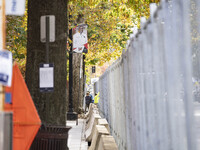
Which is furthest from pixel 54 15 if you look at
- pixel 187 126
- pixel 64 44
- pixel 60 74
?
pixel 187 126

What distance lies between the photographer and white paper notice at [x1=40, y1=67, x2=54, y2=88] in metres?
7.14

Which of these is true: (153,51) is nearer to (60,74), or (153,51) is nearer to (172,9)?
(172,9)

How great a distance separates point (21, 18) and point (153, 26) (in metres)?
16.3

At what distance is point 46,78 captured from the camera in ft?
23.5

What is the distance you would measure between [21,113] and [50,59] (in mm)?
3030

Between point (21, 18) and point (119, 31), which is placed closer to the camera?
point (21, 18)

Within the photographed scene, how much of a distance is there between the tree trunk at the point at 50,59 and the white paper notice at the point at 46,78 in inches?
4.0

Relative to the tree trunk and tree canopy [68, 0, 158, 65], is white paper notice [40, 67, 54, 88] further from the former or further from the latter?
tree canopy [68, 0, 158, 65]

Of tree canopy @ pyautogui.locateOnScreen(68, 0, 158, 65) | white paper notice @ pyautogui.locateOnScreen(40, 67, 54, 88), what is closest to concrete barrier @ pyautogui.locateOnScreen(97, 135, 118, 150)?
white paper notice @ pyautogui.locateOnScreen(40, 67, 54, 88)

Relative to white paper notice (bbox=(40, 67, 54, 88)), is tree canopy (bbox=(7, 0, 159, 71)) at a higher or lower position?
higher

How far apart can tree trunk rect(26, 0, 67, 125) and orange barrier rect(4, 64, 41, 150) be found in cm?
279

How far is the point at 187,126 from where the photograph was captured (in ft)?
11.3

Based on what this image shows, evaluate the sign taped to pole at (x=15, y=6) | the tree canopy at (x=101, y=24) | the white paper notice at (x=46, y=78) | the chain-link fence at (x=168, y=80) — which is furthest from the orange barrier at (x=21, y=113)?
the tree canopy at (x=101, y=24)

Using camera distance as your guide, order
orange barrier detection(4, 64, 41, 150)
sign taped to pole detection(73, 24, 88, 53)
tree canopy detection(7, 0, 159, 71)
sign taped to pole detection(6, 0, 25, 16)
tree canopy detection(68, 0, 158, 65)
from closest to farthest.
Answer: orange barrier detection(4, 64, 41, 150), sign taped to pole detection(6, 0, 25, 16), tree canopy detection(7, 0, 159, 71), sign taped to pole detection(73, 24, 88, 53), tree canopy detection(68, 0, 158, 65)
